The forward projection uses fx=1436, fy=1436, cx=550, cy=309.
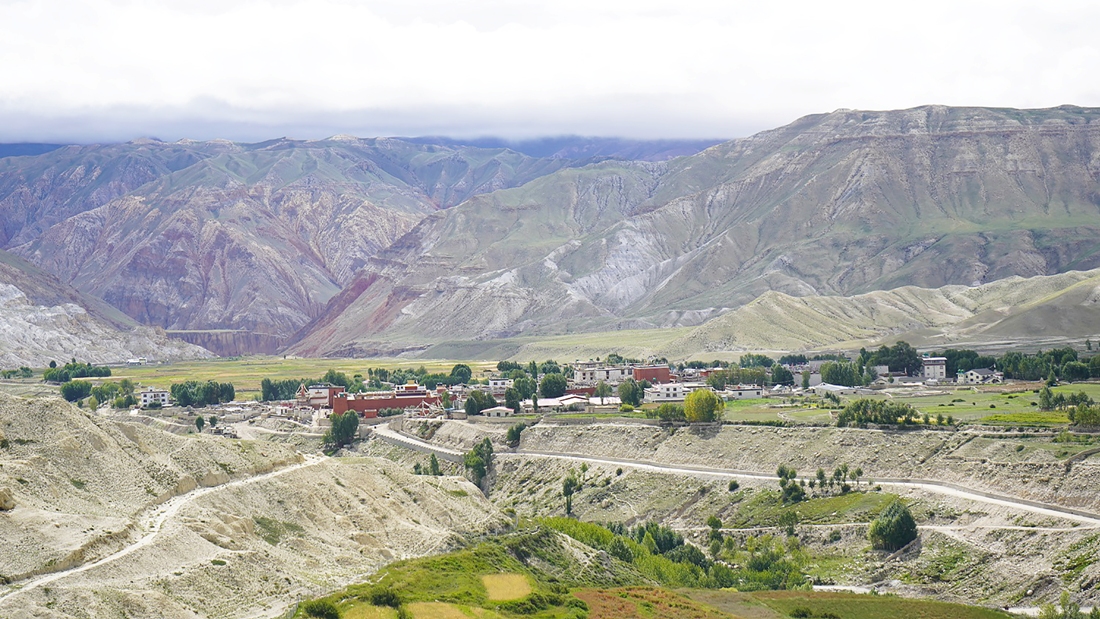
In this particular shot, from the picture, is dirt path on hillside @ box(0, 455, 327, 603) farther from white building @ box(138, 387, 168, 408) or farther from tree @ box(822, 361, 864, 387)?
white building @ box(138, 387, 168, 408)

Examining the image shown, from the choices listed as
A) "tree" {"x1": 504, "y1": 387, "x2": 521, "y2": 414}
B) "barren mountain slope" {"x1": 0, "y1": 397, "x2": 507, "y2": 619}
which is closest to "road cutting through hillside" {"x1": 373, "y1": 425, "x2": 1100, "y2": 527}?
"tree" {"x1": 504, "y1": 387, "x2": 521, "y2": 414}

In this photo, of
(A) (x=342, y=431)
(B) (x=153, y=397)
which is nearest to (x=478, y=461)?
(A) (x=342, y=431)

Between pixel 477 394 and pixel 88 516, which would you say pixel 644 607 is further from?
pixel 477 394

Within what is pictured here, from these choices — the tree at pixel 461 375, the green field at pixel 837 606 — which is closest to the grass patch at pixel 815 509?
the green field at pixel 837 606

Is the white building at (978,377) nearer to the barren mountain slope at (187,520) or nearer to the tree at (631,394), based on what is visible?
the tree at (631,394)

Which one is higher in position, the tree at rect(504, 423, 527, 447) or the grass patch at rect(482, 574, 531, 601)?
the grass patch at rect(482, 574, 531, 601)

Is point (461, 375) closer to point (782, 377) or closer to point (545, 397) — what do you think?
point (545, 397)
